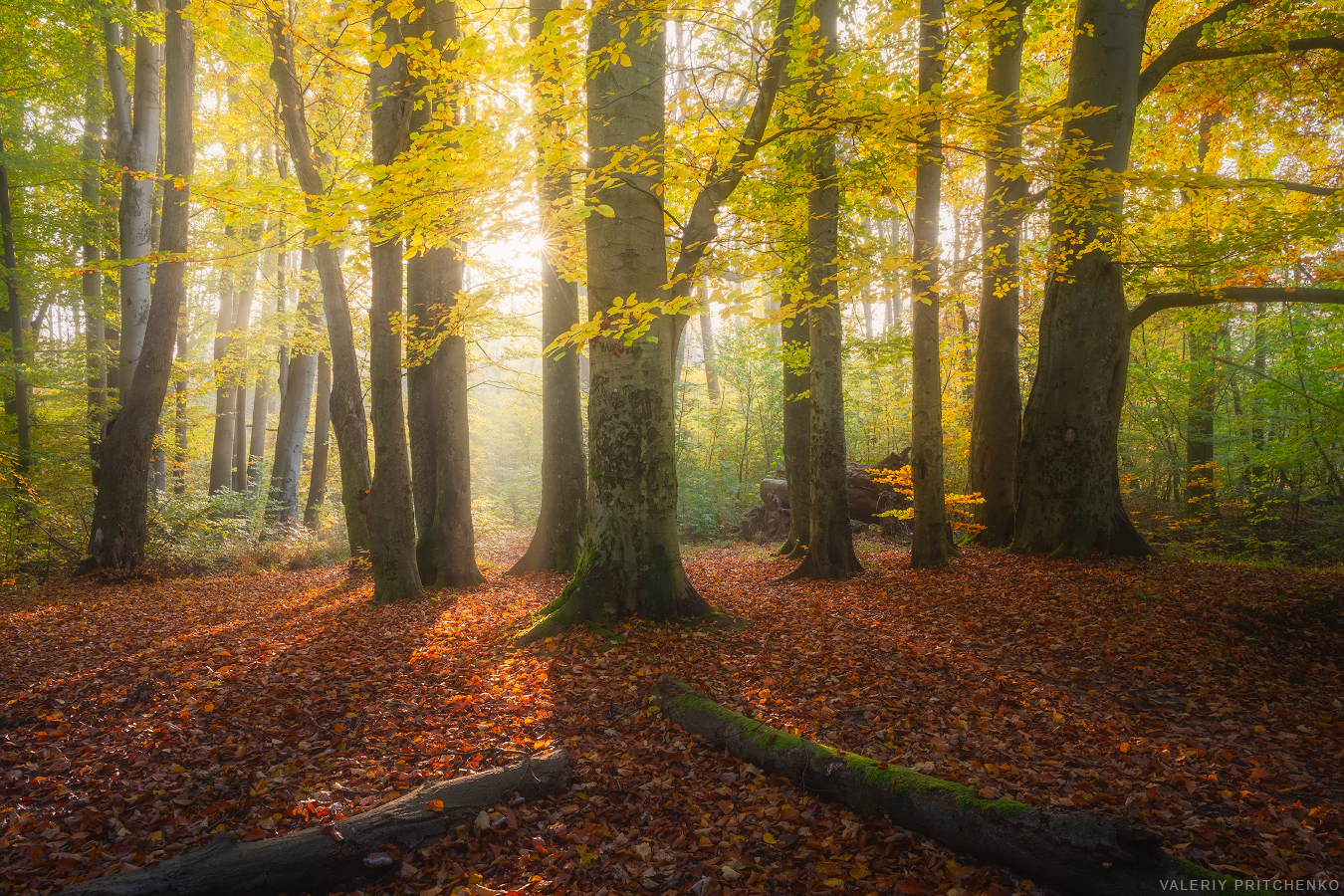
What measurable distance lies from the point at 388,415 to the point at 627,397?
12.2 feet

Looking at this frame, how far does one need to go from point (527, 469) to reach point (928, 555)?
17.7 meters

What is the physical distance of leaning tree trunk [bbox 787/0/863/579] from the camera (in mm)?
7980

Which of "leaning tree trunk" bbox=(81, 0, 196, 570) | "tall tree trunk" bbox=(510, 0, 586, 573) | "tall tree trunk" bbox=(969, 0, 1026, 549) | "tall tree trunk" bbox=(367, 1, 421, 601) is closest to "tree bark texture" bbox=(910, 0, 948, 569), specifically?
"tall tree trunk" bbox=(969, 0, 1026, 549)

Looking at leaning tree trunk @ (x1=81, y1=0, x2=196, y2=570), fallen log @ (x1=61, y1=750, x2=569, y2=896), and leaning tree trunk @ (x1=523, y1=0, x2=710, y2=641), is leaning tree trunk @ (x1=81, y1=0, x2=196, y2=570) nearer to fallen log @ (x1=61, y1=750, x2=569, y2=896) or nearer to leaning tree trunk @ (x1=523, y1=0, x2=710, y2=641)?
leaning tree trunk @ (x1=523, y1=0, x2=710, y2=641)

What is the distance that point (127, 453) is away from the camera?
380 inches

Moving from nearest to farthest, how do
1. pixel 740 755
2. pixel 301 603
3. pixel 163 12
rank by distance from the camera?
pixel 740 755, pixel 301 603, pixel 163 12

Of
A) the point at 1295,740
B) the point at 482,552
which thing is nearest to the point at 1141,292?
the point at 1295,740

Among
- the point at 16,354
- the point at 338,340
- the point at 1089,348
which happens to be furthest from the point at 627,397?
the point at 16,354

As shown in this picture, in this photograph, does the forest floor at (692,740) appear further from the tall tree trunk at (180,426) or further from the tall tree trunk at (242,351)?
the tall tree trunk at (242,351)

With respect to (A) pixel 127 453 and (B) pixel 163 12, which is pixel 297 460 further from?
(B) pixel 163 12

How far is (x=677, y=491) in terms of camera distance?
22.9ft

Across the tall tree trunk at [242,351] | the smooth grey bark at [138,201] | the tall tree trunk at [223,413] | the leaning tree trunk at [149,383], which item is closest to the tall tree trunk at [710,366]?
the leaning tree trunk at [149,383]

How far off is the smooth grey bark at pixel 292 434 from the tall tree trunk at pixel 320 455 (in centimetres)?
45

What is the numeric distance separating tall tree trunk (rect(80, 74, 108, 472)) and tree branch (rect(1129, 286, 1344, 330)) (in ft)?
54.3
